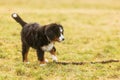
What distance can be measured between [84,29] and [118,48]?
4.84m

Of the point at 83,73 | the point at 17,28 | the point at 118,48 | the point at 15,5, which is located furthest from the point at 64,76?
the point at 15,5

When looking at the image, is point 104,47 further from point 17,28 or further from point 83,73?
point 17,28

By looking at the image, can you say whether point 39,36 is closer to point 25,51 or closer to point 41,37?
point 41,37

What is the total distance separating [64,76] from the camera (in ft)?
29.1

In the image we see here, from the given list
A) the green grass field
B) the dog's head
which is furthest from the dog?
the green grass field

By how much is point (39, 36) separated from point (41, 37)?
63 millimetres

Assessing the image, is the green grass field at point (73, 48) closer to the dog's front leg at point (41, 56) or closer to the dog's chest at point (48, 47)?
the dog's front leg at point (41, 56)

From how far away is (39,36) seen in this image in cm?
947

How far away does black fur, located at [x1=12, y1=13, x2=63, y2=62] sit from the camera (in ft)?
30.1

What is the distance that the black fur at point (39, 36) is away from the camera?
9.16 meters

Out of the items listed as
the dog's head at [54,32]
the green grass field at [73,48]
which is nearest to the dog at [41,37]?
the dog's head at [54,32]

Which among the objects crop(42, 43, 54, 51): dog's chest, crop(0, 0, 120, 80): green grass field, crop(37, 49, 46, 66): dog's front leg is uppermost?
crop(42, 43, 54, 51): dog's chest

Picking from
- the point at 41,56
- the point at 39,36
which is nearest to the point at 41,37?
the point at 39,36

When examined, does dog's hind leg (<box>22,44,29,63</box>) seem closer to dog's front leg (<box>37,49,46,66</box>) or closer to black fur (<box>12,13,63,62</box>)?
black fur (<box>12,13,63,62</box>)
